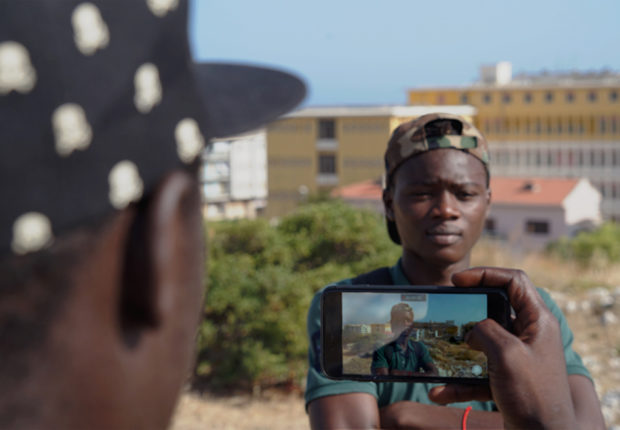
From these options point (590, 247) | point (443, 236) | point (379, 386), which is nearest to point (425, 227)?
point (443, 236)

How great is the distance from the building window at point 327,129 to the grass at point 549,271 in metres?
32.0

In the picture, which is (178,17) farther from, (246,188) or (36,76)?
(246,188)

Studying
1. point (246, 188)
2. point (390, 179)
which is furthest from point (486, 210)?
point (246, 188)

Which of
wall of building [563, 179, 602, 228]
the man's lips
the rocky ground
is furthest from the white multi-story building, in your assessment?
the man's lips

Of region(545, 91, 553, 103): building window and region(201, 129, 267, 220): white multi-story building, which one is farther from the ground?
region(545, 91, 553, 103): building window

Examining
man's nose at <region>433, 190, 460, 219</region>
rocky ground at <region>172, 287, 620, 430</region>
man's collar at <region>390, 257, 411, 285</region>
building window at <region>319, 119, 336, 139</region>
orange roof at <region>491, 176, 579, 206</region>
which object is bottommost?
rocky ground at <region>172, 287, 620, 430</region>

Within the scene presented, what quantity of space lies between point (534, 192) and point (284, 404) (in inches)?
1336

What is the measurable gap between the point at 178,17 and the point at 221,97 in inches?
7.3

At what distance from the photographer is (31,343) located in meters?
0.77

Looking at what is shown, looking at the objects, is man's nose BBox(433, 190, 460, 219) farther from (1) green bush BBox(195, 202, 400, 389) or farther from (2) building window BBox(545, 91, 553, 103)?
(2) building window BBox(545, 91, 553, 103)

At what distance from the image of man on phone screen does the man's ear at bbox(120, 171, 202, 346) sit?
81 cm

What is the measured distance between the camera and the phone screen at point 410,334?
1.53 meters

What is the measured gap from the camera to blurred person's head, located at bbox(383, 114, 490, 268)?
1.97m

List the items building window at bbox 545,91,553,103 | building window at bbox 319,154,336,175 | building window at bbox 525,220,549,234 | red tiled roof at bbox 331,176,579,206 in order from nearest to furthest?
1. red tiled roof at bbox 331,176,579,206
2. building window at bbox 525,220,549,234
3. building window at bbox 319,154,336,175
4. building window at bbox 545,91,553,103
